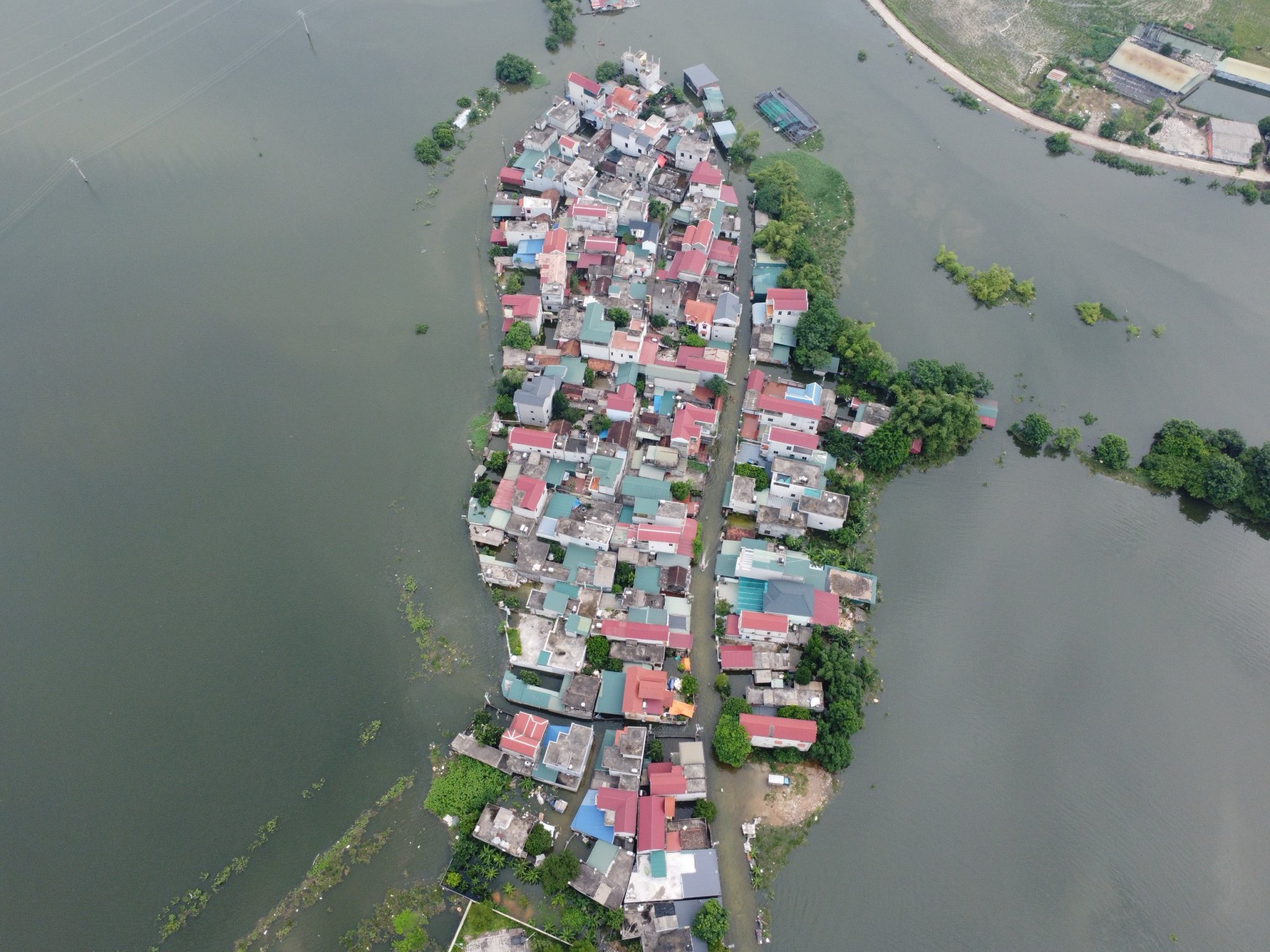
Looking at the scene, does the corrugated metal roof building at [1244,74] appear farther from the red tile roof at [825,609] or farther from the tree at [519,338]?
the tree at [519,338]

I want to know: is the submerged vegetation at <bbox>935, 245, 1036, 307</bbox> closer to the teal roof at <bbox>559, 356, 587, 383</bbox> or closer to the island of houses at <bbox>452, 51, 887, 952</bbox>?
the island of houses at <bbox>452, 51, 887, 952</bbox>

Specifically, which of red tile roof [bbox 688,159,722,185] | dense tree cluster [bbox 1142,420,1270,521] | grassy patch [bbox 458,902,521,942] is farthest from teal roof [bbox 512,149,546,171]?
grassy patch [bbox 458,902,521,942]

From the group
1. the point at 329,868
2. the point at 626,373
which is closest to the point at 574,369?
the point at 626,373

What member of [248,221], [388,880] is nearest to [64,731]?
[388,880]

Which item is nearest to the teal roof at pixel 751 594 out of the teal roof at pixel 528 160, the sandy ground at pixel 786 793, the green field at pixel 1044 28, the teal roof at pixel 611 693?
the teal roof at pixel 611 693

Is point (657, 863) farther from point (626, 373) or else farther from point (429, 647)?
point (626, 373)

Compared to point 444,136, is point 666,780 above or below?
below
